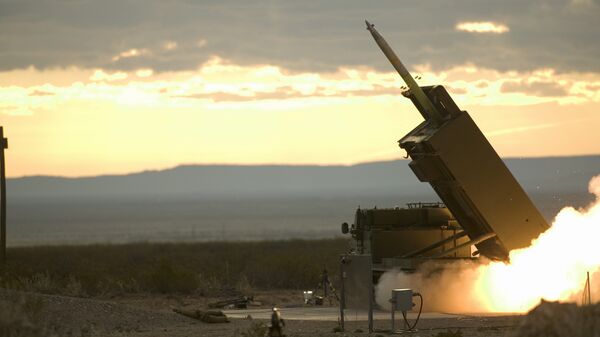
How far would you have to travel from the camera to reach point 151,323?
27.8m

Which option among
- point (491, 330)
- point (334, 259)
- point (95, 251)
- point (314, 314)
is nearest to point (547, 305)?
point (491, 330)

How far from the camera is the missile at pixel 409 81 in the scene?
2941 centimetres

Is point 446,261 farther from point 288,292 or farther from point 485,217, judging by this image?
point 288,292

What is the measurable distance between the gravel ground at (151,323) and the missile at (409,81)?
4.50 metres

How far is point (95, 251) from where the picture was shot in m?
69.1

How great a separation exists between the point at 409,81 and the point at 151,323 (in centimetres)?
783

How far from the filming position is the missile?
2941 cm

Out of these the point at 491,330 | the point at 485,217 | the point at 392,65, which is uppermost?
the point at 392,65

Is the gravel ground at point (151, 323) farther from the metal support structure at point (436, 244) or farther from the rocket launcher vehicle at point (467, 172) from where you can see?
the metal support structure at point (436, 244)

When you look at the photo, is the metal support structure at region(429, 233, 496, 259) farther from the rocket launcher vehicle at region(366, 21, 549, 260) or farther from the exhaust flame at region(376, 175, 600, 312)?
the exhaust flame at region(376, 175, 600, 312)

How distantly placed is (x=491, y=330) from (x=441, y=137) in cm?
498

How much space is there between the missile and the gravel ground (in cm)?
450

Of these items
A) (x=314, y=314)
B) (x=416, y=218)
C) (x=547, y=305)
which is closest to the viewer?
(x=547, y=305)

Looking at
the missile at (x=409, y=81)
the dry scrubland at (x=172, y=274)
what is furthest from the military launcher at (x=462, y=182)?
the dry scrubland at (x=172, y=274)
